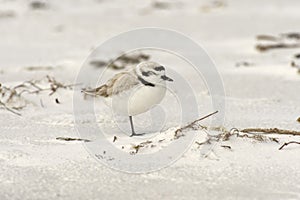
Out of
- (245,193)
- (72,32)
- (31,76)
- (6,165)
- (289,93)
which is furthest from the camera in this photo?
(72,32)

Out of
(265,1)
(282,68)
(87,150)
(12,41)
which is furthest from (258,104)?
(265,1)

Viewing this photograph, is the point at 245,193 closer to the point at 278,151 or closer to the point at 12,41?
the point at 278,151

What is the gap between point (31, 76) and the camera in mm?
5035

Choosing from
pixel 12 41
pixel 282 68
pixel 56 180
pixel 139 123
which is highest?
pixel 12 41

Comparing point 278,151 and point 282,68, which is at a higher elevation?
point 282,68

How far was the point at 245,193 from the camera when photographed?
2.58 metres

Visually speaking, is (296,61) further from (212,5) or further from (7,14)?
(7,14)

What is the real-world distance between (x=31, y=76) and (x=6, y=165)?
226 centimetres

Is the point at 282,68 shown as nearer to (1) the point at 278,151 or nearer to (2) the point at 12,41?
(1) the point at 278,151

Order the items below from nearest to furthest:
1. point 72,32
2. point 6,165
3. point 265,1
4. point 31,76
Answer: point 6,165 < point 31,76 < point 72,32 < point 265,1

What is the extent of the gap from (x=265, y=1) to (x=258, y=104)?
213 inches

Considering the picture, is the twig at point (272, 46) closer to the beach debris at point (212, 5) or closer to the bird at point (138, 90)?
the beach debris at point (212, 5)

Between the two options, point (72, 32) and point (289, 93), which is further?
point (72, 32)

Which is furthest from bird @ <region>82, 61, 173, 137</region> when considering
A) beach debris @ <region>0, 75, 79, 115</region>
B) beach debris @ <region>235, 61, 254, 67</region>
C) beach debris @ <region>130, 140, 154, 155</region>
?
beach debris @ <region>235, 61, 254, 67</region>
